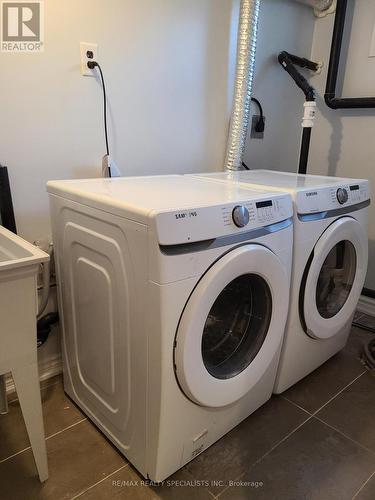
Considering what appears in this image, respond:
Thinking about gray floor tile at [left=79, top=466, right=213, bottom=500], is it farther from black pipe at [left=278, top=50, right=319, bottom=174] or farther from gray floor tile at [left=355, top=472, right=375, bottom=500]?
black pipe at [left=278, top=50, right=319, bottom=174]

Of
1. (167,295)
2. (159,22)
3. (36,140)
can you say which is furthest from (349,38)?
(167,295)

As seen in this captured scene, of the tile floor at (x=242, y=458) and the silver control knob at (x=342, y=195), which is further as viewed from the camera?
the silver control knob at (x=342, y=195)

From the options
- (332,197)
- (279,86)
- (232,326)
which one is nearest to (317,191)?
(332,197)

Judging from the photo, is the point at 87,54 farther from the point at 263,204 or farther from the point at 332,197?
the point at 332,197

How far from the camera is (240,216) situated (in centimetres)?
99

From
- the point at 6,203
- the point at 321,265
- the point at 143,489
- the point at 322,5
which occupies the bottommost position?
the point at 143,489

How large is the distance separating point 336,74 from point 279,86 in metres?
0.32

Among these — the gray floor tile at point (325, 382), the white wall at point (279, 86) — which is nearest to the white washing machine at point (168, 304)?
the gray floor tile at point (325, 382)

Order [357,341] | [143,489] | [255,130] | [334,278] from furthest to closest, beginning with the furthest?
[255,130] → [357,341] → [334,278] → [143,489]

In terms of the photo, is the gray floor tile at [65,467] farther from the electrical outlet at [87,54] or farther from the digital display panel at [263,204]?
the electrical outlet at [87,54]

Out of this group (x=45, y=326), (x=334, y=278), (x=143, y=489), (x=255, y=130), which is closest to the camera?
(x=143, y=489)

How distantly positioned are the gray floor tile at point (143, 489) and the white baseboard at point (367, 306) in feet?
5.17

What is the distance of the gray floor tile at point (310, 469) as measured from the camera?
112 centimetres

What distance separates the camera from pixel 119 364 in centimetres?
110
